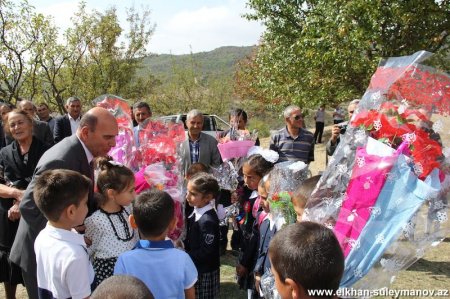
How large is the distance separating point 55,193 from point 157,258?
0.68 m

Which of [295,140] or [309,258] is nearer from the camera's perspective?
[309,258]

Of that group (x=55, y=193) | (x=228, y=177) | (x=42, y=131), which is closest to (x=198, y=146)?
(x=228, y=177)

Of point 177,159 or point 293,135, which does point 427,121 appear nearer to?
point 177,159

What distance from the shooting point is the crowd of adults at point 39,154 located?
2.73 meters

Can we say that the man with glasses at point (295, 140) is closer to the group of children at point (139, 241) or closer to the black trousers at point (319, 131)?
the group of children at point (139, 241)

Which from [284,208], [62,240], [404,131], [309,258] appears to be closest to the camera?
[309,258]

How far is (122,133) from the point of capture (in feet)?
12.3

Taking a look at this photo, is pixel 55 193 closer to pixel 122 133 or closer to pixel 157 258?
pixel 157 258

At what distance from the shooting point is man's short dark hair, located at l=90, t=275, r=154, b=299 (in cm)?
139

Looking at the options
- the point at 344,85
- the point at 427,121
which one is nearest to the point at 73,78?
the point at 344,85

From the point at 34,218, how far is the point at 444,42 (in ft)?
38.8

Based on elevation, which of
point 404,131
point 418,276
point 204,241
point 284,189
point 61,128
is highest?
point 404,131

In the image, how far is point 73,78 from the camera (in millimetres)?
16016

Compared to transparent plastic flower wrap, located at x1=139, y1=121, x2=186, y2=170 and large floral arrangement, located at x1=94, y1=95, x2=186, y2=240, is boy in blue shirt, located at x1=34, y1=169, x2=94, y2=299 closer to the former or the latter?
large floral arrangement, located at x1=94, y1=95, x2=186, y2=240
